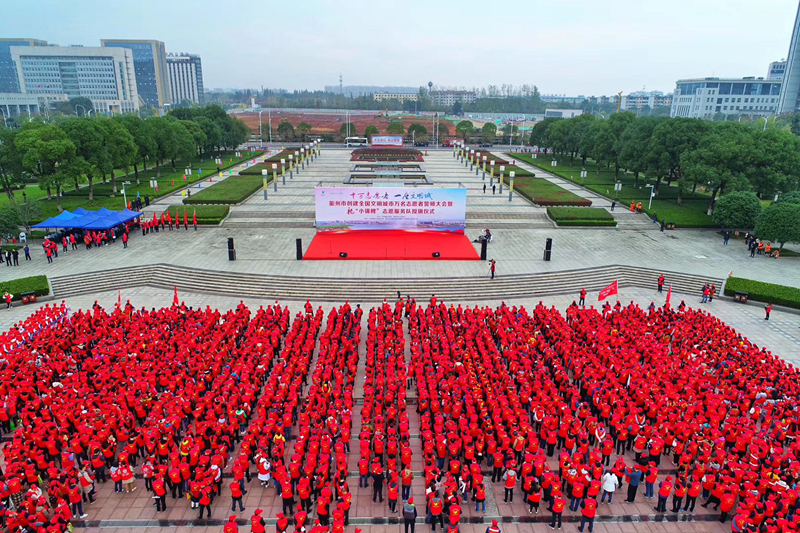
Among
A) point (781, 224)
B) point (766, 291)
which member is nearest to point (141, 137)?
point (766, 291)

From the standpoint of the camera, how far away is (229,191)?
121 ft

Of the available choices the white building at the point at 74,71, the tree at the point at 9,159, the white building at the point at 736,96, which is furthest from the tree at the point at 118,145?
the white building at the point at 736,96

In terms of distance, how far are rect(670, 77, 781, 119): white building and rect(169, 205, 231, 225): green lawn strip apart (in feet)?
363

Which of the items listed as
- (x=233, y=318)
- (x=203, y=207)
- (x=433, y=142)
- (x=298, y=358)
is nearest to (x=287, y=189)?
(x=203, y=207)

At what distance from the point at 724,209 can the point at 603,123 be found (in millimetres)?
22526

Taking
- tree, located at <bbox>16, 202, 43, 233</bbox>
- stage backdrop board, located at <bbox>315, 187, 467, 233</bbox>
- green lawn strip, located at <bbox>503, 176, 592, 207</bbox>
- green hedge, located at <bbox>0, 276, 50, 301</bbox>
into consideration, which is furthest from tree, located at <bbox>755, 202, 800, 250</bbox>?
tree, located at <bbox>16, 202, 43, 233</bbox>

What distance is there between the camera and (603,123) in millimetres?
46625

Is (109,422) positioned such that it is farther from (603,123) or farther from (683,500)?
(603,123)

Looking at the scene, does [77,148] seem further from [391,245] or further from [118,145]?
[391,245]

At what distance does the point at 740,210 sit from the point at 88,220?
32519 mm

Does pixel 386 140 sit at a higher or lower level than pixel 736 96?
lower

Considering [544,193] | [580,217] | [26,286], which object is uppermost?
[544,193]

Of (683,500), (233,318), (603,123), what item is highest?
(603,123)

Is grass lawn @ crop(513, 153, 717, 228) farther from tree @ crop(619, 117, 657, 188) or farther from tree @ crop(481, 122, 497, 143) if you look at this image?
tree @ crop(481, 122, 497, 143)
